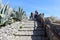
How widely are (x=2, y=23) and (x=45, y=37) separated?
10.6 ft

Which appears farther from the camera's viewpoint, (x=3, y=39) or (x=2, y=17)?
(x=2, y=17)

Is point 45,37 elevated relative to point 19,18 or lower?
lower

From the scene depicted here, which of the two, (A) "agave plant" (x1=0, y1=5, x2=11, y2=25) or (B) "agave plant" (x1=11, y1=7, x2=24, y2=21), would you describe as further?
(B) "agave plant" (x1=11, y1=7, x2=24, y2=21)

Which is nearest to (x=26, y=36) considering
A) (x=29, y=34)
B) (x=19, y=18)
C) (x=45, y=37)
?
(x=29, y=34)

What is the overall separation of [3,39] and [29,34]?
7.12 ft

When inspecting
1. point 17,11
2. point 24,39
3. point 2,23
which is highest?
point 17,11

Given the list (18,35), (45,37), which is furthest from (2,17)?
(45,37)

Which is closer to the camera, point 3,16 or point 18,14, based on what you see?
point 3,16

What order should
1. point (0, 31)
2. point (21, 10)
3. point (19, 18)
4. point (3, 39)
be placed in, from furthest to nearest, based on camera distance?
point (21, 10)
point (19, 18)
point (0, 31)
point (3, 39)

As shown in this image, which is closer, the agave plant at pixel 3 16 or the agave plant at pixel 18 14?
the agave plant at pixel 3 16

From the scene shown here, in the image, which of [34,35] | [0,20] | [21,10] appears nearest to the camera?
[34,35]

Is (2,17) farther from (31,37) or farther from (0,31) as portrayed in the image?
(31,37)

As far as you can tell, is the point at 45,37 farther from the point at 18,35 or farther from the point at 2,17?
the point at 2,17

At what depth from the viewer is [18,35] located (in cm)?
973
